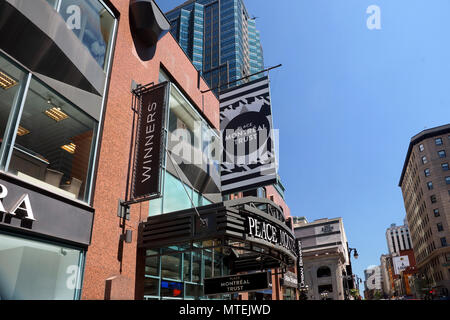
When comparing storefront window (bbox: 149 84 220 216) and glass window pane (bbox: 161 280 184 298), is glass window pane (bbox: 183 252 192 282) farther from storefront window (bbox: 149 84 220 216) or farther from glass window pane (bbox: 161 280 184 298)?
storefront window (bbox: 149 84 220 216)

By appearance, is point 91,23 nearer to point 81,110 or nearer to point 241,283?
point 81,110

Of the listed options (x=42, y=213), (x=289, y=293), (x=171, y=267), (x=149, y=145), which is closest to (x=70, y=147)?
(x=149, y=145)

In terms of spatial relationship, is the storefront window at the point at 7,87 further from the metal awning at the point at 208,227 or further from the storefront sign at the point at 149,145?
the metal awning at the point at 208,227

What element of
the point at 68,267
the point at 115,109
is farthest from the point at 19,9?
the point at 68,267

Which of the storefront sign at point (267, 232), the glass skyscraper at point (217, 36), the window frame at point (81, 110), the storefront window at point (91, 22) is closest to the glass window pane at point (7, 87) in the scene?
the window frame at point (81, 110)

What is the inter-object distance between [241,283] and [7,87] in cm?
868

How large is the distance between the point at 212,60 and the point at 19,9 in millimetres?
129314

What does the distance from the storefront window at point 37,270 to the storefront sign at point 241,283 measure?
13.8ft

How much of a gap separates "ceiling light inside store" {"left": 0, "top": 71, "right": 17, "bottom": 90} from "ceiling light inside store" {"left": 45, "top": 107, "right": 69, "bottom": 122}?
4.37 ft

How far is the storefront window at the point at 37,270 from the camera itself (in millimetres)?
7445

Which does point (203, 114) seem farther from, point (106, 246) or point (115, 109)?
point (106, 246)

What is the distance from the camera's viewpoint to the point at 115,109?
12016 millimetres

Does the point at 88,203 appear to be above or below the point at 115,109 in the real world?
below
